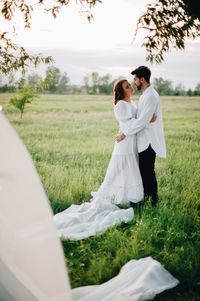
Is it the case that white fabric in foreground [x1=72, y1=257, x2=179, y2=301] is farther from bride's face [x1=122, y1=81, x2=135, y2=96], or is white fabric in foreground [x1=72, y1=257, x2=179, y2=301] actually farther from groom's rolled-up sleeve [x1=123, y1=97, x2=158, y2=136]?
bride's face [x1=122, y1=81, x2=135, y2=96]

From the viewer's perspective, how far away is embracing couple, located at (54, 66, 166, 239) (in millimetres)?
3770

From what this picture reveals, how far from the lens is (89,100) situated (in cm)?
547

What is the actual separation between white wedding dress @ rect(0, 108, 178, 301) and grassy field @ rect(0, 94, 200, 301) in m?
0.79

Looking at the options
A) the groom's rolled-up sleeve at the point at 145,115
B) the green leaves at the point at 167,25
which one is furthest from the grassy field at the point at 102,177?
the green leaves at the point at 167,25

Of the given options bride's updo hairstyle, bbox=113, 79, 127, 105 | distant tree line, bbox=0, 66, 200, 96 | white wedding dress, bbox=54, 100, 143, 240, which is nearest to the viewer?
white wedding dress, bbox=54, 100, 143, 240

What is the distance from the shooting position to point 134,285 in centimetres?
238

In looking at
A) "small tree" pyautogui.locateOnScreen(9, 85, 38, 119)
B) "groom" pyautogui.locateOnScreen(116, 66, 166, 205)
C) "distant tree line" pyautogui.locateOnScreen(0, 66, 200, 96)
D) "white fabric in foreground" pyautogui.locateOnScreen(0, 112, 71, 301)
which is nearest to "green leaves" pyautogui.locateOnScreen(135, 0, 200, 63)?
"groom" pyautogui.locateOnScreen(116, 66, 166, 205)

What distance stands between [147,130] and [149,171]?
0.35 meters

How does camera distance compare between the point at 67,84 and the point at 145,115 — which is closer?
the point at 145,115

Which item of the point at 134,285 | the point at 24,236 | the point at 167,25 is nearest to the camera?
the point at 24,236

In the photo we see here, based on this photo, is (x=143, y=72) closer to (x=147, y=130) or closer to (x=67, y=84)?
(x=147, y=130)

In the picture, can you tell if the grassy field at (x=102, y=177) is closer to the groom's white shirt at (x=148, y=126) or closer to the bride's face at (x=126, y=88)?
the groom's white shirt at (x=148, y=126)

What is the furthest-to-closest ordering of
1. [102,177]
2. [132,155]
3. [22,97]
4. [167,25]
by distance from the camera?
[22,97] < [102,177] < [132,155] < [167,25]

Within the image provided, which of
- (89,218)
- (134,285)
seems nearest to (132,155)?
(89,218)
